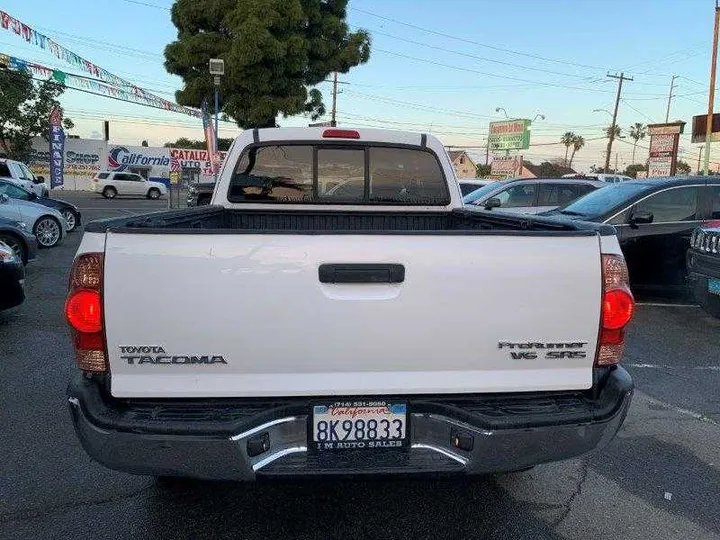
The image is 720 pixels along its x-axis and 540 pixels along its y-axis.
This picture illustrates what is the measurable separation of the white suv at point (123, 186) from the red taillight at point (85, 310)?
40952mm

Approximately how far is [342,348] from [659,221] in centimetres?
719

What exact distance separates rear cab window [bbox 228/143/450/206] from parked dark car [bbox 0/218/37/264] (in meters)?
6.87

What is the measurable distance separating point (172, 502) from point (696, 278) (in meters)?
6.18

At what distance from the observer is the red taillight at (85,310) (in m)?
2.28

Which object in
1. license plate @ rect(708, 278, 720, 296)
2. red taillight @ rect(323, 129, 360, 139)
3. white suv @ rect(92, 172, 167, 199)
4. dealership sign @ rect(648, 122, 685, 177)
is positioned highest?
dealership sign @ rect(648, 122, 685, 177)

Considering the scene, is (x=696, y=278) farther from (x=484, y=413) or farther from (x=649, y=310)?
(x=484, y=413)

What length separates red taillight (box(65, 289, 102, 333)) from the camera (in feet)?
7.49

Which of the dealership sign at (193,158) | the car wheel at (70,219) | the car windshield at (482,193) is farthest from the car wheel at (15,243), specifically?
the dealership sign at (193,158)

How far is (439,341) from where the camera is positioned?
2410 mm

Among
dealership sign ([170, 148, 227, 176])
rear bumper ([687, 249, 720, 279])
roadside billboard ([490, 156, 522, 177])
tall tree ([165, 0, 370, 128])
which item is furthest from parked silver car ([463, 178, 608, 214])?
dealership sign ([170, 148, 227, 176])

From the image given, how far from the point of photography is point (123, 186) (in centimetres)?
4022

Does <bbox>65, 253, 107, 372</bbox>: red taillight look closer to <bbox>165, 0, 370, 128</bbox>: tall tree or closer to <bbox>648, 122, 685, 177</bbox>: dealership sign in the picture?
<bbox>165, 0, 370, 128</bbox>: tall tree

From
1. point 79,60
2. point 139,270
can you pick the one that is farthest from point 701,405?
point 79,60

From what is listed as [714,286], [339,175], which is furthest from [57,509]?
[714,286]
